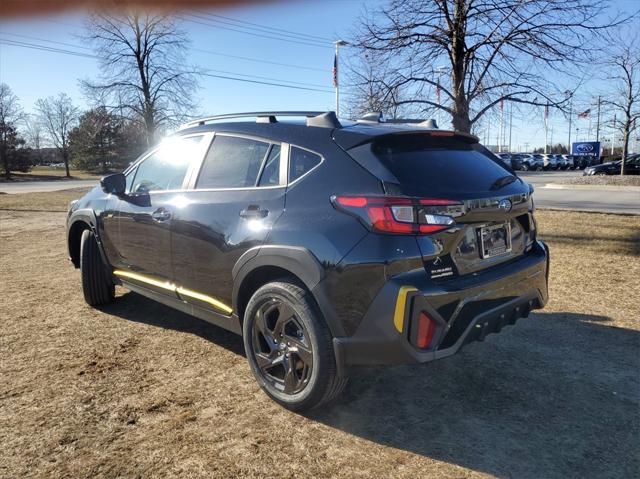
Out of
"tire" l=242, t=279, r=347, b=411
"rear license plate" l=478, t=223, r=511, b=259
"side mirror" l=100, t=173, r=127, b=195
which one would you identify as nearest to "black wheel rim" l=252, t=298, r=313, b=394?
"tire" l=242, t=279, r=347, b=411

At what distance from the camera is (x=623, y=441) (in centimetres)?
268

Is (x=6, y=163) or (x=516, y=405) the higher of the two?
(x=6, y=163)

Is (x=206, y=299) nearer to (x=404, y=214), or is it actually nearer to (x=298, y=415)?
(x=298, y=415)

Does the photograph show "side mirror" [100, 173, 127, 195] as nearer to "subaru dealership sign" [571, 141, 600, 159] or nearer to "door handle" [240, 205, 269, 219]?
"door handle" [240, 205, 269, 219]

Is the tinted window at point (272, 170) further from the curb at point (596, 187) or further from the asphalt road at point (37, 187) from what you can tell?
the asphalt road at point (37, 187)

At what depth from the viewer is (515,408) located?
303cm

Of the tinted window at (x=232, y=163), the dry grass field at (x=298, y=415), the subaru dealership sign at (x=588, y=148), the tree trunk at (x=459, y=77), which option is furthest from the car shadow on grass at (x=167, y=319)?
the subaru dealership sign at (x=588, y=148)

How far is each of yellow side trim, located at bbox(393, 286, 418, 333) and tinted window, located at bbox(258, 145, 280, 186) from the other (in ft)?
3.57

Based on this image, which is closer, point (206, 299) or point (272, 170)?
point (272, 170)

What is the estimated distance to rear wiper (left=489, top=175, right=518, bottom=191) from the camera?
3.00m

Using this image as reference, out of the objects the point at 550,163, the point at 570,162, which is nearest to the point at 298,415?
the point at 550,163

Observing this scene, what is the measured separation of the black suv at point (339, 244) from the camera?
253 cm

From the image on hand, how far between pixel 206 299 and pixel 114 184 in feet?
5.02

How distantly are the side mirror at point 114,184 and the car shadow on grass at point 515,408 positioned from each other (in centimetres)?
256
